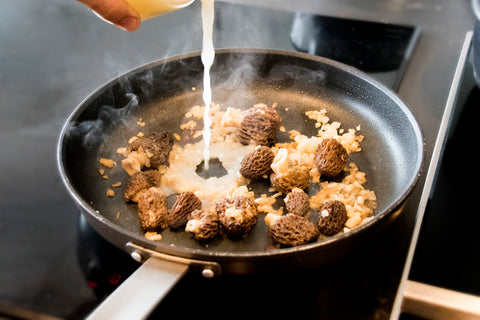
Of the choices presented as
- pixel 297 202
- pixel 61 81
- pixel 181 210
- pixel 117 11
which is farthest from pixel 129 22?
pixel 61 81

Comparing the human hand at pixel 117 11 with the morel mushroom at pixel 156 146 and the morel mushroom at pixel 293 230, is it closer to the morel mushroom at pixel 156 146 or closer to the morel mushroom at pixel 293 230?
the morel mushroom at pixel 156 146

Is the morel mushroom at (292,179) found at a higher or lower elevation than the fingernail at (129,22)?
lower

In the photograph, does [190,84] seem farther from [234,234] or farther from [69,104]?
[234,234]

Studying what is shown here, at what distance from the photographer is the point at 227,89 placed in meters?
1.29

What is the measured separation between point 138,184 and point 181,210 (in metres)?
0.14

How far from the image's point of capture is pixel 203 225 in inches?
31.9

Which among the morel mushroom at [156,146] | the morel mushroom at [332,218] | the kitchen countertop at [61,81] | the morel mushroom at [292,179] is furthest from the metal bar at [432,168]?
the morel mushroom at [156,146]

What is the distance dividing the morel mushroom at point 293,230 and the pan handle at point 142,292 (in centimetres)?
24

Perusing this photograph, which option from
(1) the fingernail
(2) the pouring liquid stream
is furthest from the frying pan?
(1) the fingernail

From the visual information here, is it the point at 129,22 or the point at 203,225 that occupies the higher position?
the point at 129,22

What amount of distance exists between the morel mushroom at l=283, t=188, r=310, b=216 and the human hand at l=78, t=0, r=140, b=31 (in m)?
0.50

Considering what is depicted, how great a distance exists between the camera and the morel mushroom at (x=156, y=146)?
3.30ft

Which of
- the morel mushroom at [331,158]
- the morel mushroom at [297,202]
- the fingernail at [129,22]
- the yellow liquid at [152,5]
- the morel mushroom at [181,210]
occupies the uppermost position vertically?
the yellow liquid at [152,5]

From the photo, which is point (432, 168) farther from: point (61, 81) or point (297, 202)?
point (61, 81)
